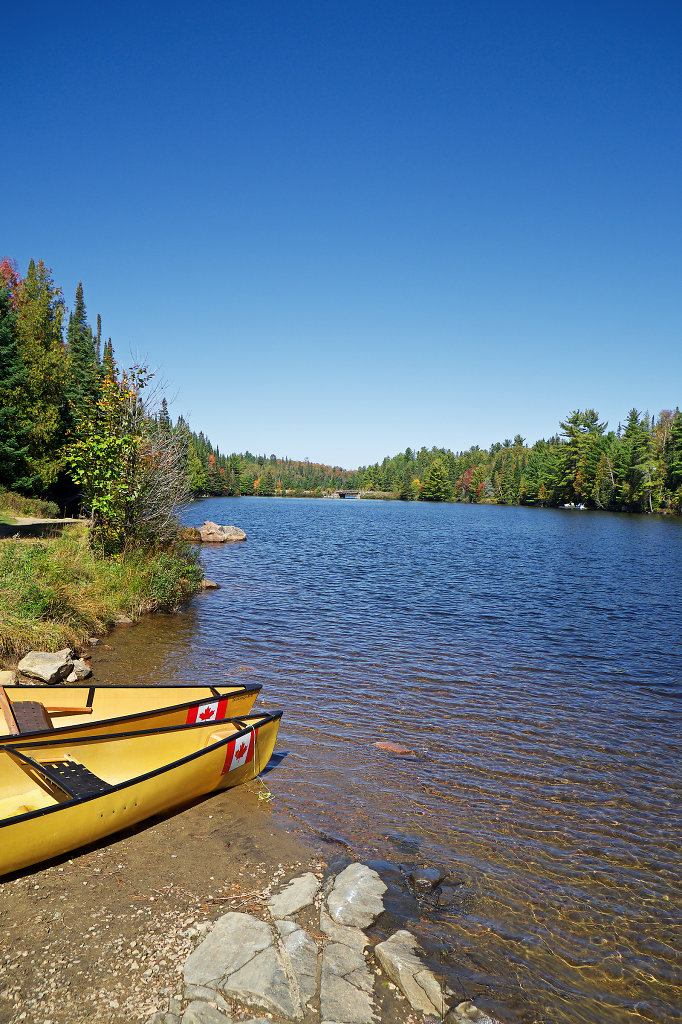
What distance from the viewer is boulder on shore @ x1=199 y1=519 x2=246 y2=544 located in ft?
135

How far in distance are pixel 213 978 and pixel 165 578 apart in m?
14.4

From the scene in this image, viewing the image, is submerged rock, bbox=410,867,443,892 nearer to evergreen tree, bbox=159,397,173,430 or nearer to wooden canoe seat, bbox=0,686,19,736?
wooden canoe seat, bbox=0,686,19,736

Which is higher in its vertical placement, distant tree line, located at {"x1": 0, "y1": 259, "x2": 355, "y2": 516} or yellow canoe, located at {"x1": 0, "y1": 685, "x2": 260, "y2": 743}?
distant tree line, located at {"x1": 0, "y1": 259, "x2": 355, "y2": 516}

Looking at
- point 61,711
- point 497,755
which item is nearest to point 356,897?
point 497,755

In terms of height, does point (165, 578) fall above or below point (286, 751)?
above

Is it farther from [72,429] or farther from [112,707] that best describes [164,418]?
[112,707]

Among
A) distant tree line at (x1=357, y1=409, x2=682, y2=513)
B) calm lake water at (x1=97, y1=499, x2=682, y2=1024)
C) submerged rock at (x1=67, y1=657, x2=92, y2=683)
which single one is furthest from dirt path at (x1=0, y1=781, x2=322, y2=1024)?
distant tree line at (x1=357, y1=409, x2=682, y2=513)

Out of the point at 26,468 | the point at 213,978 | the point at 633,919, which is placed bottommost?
the point at 633,919

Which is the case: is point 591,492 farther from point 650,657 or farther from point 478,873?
point 478,873

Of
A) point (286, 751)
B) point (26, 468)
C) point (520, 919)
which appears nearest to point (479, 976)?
point (520, 919)

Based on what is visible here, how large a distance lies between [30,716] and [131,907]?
3.32m

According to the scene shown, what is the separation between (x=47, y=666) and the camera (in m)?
10.7

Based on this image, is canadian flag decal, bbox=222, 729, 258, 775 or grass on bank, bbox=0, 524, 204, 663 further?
grass on bank, bbox=0, 524, 204, 663

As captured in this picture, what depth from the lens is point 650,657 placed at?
597 inches
